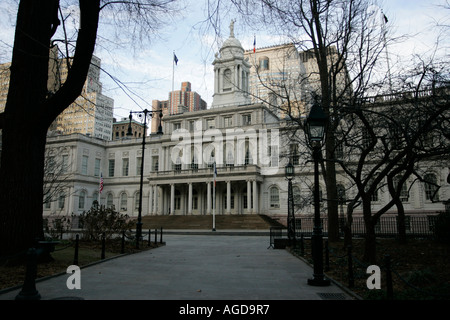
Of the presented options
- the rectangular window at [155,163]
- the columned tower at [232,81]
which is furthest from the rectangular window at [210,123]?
the rectangular window at [155,163]

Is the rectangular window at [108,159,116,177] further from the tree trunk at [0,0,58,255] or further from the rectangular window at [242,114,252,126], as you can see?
the tree trunk at [0,0,58,255]

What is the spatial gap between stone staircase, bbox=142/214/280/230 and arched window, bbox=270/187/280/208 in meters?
3.40

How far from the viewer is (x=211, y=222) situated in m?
39.4

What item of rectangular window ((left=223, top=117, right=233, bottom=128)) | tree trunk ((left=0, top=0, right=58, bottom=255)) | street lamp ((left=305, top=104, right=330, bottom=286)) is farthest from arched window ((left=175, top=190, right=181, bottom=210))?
street lamp ((left=305, top=104, right=330, bottom=286))

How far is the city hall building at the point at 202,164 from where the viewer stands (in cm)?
4434

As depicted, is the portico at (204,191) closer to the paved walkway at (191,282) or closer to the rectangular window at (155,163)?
the rectangular window at (155,163)

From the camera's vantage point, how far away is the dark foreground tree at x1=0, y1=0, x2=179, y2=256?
9000 mm

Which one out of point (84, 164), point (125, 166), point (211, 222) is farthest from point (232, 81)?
point (84, 164)

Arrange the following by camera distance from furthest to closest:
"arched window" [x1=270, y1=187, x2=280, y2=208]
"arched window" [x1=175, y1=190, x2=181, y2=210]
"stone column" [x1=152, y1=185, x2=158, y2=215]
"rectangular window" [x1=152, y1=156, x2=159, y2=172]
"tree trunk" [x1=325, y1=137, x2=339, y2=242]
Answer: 1. "rectangular window" [x1=152, y1=156, x2=159, y2=172]
2. "arched window" [x1=175, y1=190, x2=181, y2=210]
3. "stone column" [x1=152, y1=185, x2=158, y2=215]
4. "arched window" [x1=270, y1=187, x2=280, y2=208]
5. "tree trunk" [x1=325, y1=137, x2=339, y2=242]

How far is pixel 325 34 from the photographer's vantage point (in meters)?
15.9

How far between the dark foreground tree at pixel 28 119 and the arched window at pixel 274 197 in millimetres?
37470
